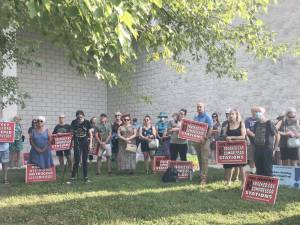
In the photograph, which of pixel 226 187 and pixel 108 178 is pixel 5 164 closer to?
pixel 108 178

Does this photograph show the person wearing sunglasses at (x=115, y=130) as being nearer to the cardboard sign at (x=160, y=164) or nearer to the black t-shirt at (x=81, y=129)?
the cardboard sign at (x=160, y=164)

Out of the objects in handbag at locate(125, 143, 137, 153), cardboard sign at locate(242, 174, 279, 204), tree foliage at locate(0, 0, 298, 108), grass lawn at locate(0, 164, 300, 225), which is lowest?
grass lawn at locate(0, 164, 300, 225)

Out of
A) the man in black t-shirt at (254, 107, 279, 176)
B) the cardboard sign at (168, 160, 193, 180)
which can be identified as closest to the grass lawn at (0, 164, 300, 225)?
the cardboard sign at (168, 160, 193, 180)

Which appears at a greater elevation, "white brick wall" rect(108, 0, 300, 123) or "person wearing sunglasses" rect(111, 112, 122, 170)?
"white brick wall" rect(108, 0, 300, 123)

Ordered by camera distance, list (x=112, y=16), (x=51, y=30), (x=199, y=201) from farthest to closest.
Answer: (x=199, y=201)
(x=51, y=30)
(x=112, y=16)

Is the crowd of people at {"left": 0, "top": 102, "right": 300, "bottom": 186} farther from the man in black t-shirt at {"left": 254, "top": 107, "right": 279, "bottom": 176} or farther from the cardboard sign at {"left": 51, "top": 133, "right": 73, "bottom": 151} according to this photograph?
the cardboard sign at {"left": 51, "top": 133, "right": 73, "bottom": 151}

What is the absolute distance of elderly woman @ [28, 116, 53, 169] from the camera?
33.1 ft

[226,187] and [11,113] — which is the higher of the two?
[11,113]

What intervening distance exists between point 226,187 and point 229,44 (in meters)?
3.05

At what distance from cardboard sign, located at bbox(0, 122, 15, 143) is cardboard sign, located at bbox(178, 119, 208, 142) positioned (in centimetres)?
374

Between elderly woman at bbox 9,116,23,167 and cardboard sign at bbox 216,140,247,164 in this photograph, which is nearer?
cardboard sign at bbox 216,140,247,164

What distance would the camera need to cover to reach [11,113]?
16.0 meters

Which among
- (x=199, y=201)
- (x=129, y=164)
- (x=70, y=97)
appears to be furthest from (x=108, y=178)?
(x=70, y=97)

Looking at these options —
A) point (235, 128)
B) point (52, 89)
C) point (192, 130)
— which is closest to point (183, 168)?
point (192, 130)
